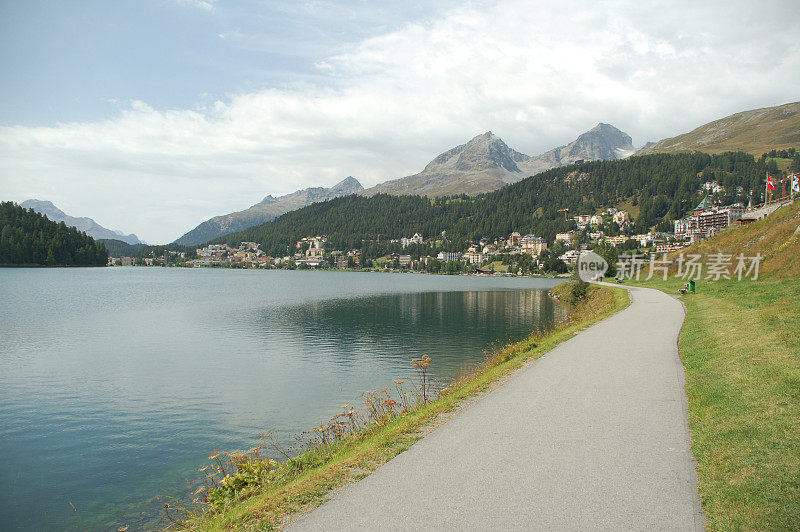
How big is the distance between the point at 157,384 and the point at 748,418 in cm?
2094

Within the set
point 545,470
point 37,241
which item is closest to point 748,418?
point 545,470

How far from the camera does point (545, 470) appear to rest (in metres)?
6.72

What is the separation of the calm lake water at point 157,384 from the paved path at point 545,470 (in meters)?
6.57

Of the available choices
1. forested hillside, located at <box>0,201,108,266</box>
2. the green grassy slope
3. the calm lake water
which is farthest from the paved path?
forested hillside, located at <box>0,201,108,266</box>

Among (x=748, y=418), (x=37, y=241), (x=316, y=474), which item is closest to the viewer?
(x=316, y=474)

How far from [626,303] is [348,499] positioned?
109 ft

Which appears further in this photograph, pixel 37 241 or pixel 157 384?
pixel 37 241

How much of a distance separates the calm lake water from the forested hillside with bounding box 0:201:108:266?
115 metres

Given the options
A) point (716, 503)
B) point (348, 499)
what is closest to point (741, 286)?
point (716, 503)

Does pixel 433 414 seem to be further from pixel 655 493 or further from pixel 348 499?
pixel 655 493

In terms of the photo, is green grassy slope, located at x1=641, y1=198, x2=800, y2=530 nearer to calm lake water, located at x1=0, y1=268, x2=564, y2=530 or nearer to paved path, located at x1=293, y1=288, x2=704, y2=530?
paved path, located at x1=293, y1=288, x2=704, y2=530

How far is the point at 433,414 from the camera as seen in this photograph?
33.0ft

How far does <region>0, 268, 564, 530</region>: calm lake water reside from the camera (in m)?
11.7

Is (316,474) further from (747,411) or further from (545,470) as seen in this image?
(747,411)
